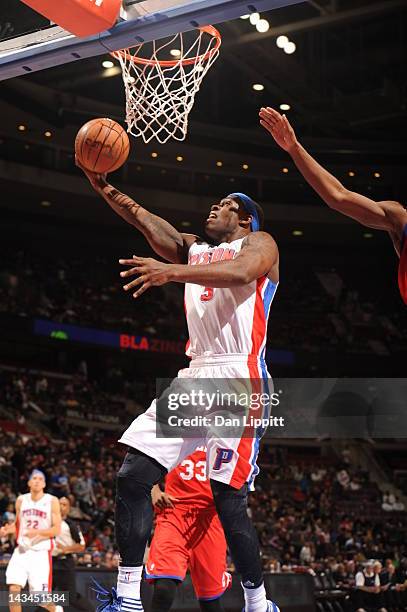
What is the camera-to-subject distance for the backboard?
481cm

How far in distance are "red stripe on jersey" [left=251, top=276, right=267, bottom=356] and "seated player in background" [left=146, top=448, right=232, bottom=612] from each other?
800 millimetres

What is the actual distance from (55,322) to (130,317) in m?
2.50

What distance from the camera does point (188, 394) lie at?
4.15 m

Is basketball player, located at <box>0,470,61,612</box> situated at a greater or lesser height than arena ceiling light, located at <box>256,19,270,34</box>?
lesser

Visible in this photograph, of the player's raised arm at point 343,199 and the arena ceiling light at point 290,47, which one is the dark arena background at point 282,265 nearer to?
the arena ceiling light at point 290,47

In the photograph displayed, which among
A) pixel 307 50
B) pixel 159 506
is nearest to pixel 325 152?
pixel 307 50

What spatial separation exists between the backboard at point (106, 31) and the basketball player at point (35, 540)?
16.1 ft

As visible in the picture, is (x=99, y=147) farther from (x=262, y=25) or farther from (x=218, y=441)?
(x=262, y=25)

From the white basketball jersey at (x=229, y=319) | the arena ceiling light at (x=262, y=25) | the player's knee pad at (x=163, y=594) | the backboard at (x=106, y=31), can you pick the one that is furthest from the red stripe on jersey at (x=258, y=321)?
the arena ceiling light at (x=262, y=25)

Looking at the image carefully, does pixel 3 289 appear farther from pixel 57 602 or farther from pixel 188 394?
pixel 188 394

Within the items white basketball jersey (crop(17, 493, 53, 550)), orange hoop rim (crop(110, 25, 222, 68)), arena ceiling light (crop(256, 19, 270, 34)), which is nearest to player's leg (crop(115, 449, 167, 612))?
orange hoop rim (crop(110, 25, 222, 68))

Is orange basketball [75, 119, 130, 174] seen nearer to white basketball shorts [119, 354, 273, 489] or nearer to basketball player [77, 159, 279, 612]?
basketball player [77, 159, 279, 612]

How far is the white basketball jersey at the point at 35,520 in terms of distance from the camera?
8750 millimetres

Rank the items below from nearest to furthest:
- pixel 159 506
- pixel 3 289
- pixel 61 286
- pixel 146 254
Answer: pixel 159 506
pixel 3 289
pixel 61 286
pixel 146 254
